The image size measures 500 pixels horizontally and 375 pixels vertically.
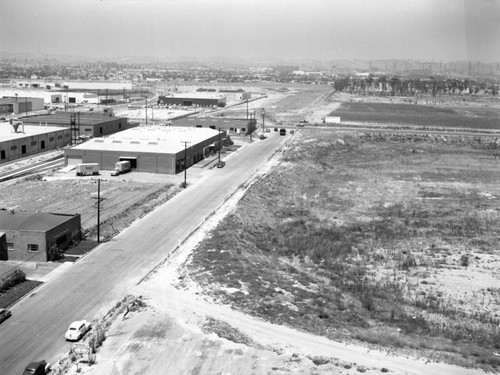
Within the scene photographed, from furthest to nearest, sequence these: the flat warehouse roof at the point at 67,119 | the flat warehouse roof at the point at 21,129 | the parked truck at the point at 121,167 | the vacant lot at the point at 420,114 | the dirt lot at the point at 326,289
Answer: the vacant lot at the point at 420,114, the flat warehouse roof at the point at 67,119, the flat warehouse roof at the point at 21,129, the parked truck at the point at 121,167, the dirt lot at the point at 326,289

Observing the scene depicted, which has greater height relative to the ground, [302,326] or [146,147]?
[146,147]

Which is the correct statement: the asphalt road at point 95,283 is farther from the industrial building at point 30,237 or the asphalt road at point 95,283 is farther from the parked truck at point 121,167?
the parked truck at point 121,167

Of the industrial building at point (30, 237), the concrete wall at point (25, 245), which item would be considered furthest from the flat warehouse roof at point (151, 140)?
the concrete wall at point (25, 245)

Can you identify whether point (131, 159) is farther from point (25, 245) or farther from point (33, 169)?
point (25, 245)

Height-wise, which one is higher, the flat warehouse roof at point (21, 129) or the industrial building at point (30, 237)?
the flat warehouse roof at point (21, 129)

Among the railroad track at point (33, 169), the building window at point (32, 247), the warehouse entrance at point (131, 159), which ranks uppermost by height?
the warehouse entrance at point (131, 159)

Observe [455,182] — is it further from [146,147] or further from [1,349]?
[1,349]

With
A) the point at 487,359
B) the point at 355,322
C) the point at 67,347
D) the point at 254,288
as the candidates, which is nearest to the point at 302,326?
the point at 355,322

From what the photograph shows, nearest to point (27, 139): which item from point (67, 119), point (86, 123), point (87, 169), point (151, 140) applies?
point (86, 123)
